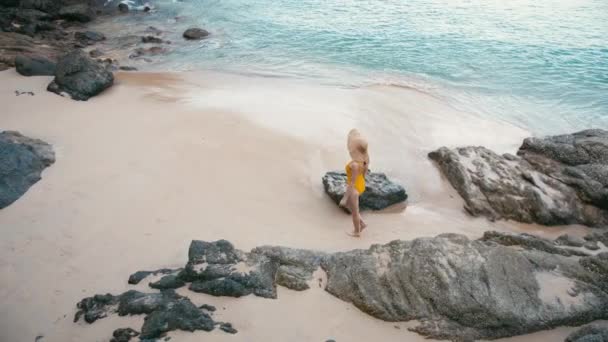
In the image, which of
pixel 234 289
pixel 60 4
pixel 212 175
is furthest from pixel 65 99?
pixel 60 4

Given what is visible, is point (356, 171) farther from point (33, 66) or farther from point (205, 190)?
point (33, 66)

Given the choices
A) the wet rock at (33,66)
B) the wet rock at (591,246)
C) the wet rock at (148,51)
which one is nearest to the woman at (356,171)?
the wet rock at (591,246)

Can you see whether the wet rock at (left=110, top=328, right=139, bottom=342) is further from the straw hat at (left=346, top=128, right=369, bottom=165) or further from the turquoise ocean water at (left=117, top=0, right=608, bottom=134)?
the turquoise ocean water at (left=117, top=0, right=608, bottom=134)

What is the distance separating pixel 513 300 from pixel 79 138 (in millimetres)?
9075

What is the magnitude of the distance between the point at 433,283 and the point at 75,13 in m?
25.0

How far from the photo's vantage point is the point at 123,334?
4398 millimetres

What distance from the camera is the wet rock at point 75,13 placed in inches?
896

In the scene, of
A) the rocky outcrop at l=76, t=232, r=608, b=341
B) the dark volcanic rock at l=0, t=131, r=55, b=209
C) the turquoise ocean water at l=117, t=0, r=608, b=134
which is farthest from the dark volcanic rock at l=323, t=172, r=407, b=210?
the turquoise ocean water at l=117, t=0, r=608, b=134

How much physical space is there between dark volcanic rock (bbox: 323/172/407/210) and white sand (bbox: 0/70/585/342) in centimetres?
22

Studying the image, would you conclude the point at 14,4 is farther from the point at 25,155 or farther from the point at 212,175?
the point at 212,175

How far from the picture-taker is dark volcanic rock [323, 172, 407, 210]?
25.3ft

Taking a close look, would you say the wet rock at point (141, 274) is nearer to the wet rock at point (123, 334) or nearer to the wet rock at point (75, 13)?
the wet rock at point (123, 334)

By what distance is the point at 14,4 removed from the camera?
23.5 meters

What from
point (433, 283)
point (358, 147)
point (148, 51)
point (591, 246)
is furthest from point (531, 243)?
point (148, 51)
